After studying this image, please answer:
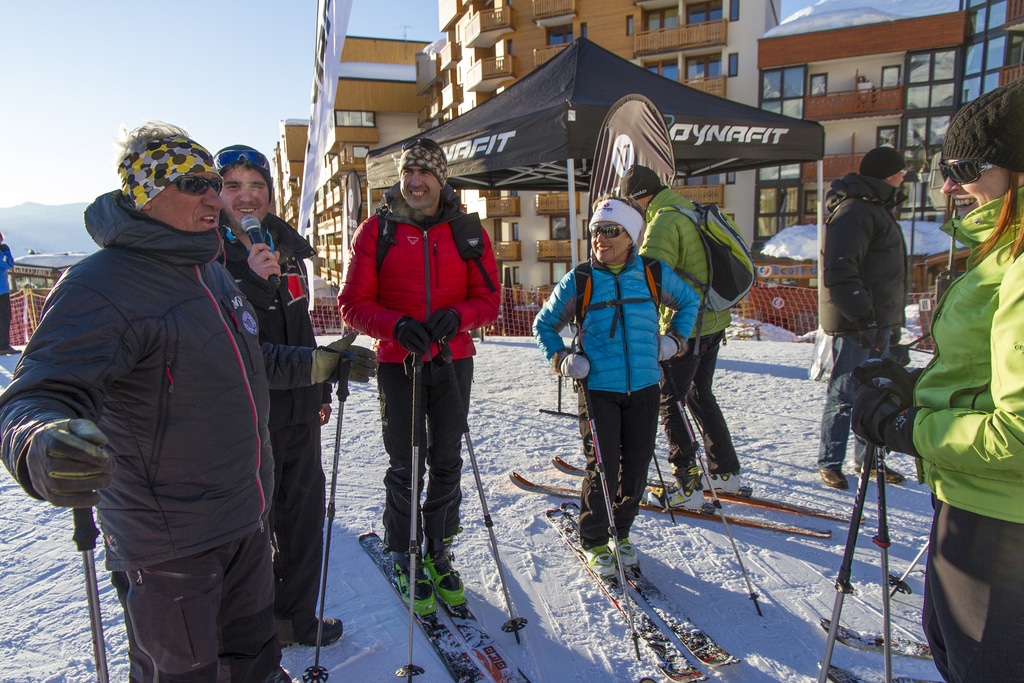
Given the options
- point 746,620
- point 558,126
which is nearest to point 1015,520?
point 746,620

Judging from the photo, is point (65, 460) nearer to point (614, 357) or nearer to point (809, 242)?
point (614, 357)

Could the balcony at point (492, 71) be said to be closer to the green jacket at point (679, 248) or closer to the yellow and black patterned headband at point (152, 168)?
the green jacket at point (679, 248)

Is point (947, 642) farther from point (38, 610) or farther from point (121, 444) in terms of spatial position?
point (38, 610)

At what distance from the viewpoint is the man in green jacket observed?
11.4 feet

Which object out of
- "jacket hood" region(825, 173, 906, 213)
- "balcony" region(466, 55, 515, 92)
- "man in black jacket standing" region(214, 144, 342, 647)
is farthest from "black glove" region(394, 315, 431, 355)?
"balcony" region(466, 55, 515, 92)

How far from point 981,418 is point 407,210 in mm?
2141

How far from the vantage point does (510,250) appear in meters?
29.8

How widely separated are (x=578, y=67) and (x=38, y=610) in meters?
5.65

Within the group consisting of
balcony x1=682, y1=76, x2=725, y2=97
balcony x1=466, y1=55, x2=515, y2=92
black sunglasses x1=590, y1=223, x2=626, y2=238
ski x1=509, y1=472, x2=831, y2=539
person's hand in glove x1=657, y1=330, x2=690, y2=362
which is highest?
balcony x1=466, y1=55, x2=515, y2=92

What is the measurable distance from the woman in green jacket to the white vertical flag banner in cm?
485

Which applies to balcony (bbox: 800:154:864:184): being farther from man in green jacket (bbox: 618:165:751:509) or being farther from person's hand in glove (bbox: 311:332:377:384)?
person's hand in glove (bbox: 311:332:377:384)

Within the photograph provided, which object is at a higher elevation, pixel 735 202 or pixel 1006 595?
pixel 735 202

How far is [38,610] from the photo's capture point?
2559 mm

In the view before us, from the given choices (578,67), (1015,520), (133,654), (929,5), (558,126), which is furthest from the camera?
(929,5)
